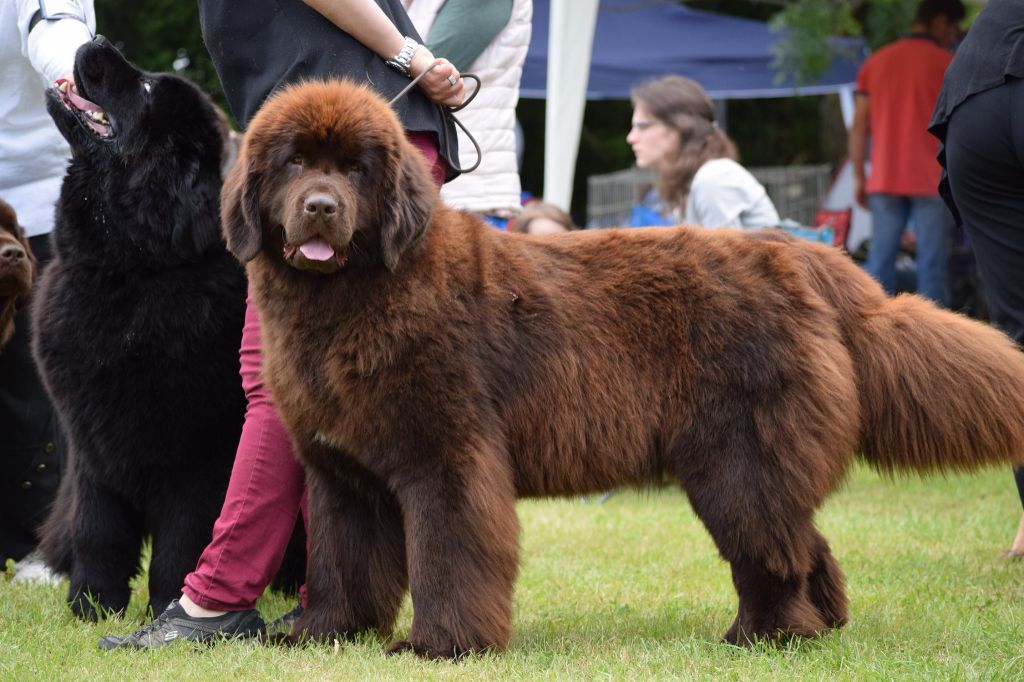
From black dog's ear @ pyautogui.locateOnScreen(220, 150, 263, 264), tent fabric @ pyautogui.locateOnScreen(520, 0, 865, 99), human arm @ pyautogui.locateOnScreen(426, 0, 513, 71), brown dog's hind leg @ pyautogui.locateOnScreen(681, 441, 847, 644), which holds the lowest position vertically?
brown dog's hind leg @ pyautogui.locateOnScreen(681, 441, 847, 644)

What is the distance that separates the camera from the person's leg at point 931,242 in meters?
8.70

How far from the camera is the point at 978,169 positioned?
3758 millimetres

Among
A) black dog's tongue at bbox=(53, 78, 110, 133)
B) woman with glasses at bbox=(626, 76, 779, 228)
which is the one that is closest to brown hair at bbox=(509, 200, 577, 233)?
woman with glasses at bbox=(626, 76, 779, 228)

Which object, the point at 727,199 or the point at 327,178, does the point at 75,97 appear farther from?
the point at 727,199

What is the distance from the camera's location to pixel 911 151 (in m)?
8.63

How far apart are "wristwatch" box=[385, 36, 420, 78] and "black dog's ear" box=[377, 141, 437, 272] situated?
0.39 m

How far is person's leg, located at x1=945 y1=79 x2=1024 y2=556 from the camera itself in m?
3.62

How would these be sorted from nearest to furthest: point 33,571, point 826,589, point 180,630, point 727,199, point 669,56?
point 180,630
point 826,589
point 33,571
point 727,199
point 669,56

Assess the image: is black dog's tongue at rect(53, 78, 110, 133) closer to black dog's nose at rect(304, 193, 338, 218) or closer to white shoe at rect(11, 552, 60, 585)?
black dog's nose at rect(304, 193, 338, 218)

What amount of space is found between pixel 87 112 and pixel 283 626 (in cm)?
174

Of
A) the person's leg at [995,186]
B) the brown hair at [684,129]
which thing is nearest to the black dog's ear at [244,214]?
the person's leg at [995,186]

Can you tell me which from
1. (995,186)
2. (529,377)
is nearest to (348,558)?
(529,377)

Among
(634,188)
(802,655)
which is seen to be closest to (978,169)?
(802,655)

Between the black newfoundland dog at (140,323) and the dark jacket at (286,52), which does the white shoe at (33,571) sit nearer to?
the black newfoundland dog at (140,323)
